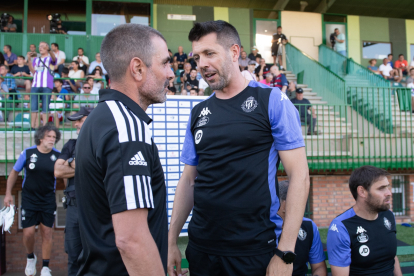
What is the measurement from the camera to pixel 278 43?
15547 millimetres

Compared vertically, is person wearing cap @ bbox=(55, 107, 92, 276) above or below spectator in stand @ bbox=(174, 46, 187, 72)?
below

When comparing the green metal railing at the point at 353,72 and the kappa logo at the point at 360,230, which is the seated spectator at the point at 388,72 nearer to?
the green metal railing at the point at 353,72

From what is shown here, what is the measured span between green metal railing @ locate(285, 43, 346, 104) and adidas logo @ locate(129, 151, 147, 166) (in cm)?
1030

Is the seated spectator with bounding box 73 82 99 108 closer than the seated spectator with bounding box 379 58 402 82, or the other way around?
the seated spectator with bounding box 73 82 99 108

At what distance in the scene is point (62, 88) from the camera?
9.95 metres

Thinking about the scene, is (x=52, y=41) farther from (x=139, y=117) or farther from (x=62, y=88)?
(x=139, y=117)

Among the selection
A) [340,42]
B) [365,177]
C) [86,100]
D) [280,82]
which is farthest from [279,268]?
[340,42]

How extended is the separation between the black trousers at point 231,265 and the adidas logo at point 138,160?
93 centimetres

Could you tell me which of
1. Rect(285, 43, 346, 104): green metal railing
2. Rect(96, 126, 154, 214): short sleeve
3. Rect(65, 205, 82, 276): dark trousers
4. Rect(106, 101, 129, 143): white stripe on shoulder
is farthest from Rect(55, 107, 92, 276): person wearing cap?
Rect(285, 43, 346, 104): green metal railing

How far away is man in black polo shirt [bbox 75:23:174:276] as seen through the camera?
4.64ft


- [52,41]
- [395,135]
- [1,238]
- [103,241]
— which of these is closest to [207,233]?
[103,241]

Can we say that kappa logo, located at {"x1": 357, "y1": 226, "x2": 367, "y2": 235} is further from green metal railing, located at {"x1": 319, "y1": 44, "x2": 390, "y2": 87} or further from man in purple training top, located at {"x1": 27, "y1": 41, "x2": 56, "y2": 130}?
green metal railing, located at {"x1": 319, "y1": 44, "x2": 390, "y2": 87}

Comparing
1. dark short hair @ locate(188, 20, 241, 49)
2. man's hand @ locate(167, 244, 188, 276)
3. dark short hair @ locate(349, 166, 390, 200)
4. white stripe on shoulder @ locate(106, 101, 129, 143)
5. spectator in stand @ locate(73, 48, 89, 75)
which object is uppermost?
→ spectator in stand @ locate(73, 48, 89, 75)

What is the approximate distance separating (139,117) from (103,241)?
1.95 feet
